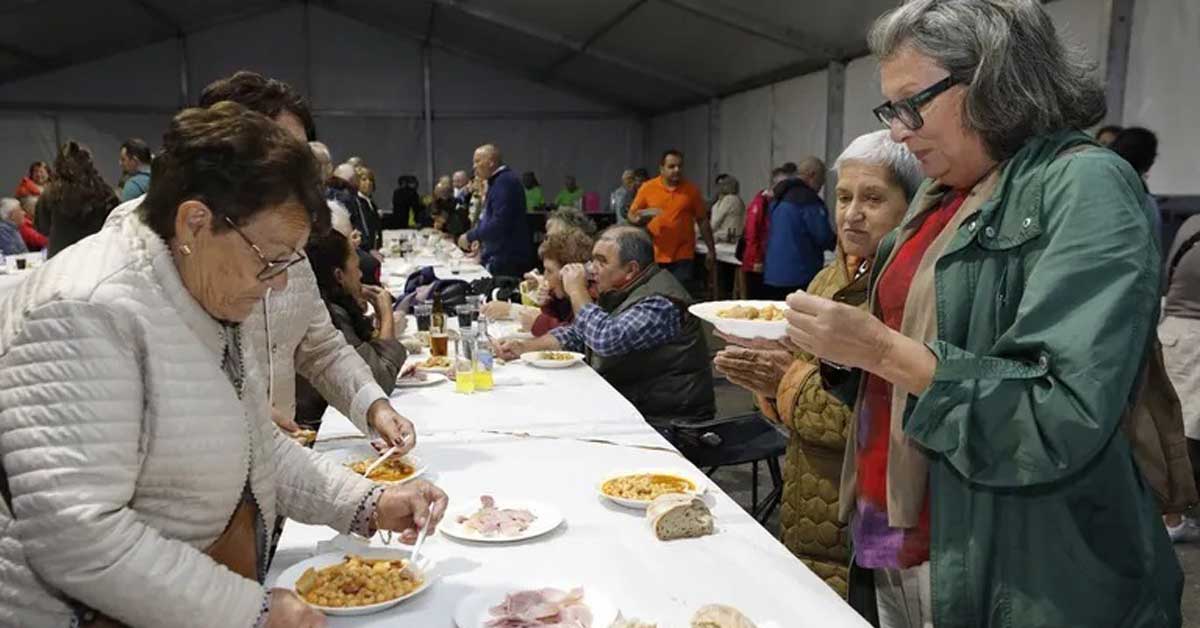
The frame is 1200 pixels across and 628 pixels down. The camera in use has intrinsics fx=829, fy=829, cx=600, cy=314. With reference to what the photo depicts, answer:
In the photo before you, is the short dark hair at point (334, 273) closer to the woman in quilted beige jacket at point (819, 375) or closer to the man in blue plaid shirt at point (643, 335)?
the man in blue plaid shirt at point (643, 335)

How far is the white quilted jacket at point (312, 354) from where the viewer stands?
6.80 feet

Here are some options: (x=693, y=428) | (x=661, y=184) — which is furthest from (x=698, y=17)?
(x=693, y=428)

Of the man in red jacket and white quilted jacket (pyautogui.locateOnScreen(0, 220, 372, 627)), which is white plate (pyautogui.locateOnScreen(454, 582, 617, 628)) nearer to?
white quilted jacket (pyautogui.locateOnScreen(0, 220, 372, 627))

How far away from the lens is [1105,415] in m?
1.04

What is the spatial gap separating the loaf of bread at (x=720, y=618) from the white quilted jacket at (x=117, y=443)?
614mm

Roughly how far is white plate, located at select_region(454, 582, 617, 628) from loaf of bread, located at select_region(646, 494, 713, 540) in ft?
0.78

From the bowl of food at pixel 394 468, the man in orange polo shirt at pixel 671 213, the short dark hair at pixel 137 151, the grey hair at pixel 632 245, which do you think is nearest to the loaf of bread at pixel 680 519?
the bowl of food at pixel 394 468

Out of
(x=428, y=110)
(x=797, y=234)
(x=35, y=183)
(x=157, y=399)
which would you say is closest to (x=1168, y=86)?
(x=797, y=234)

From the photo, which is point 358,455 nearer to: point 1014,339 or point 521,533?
point 521,533

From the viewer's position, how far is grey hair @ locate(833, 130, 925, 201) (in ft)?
6.35

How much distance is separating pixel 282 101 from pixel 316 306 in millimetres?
523

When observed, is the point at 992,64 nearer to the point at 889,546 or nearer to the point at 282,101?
the point at 889,546

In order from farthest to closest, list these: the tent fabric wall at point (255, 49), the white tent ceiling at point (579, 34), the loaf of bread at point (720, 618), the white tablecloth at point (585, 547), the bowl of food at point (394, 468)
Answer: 1. the tent fabric wall at point (255, 49)
2. the white tent ceiling at point (579, 34)
3. the bowl of food at point (394, 468)
4. the white tablecloth at point (585, 547)
5. the loaf of bread at point (720, 618)

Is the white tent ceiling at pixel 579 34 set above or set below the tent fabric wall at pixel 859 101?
above
